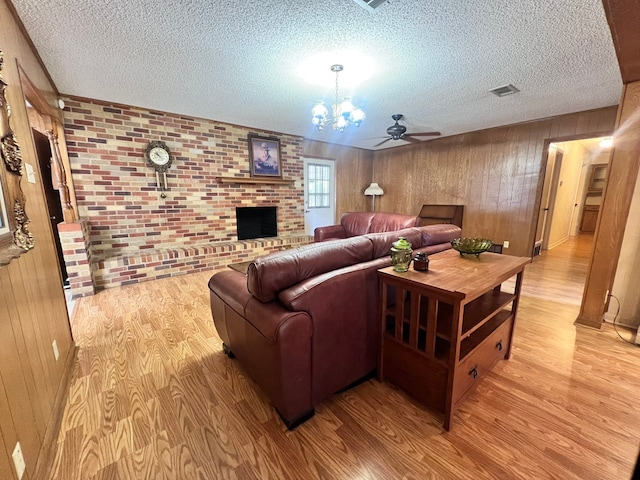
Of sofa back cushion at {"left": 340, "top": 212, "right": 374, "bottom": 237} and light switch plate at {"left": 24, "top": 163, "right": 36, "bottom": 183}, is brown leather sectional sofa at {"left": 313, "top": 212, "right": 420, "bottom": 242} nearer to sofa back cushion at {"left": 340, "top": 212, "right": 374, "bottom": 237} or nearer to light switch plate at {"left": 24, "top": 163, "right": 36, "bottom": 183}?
sofa back cushion at {"left": 340, "top": 212, "right": 374, "bottom": 237}

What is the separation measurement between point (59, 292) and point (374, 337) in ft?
7.15

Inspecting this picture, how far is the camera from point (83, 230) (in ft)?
9.54

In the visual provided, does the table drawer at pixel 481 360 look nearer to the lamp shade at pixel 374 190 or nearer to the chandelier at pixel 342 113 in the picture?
the chandelier at pixel 342 113

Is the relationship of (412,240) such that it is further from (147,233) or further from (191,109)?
(147,233)

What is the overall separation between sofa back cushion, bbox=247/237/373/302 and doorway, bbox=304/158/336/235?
3.96m

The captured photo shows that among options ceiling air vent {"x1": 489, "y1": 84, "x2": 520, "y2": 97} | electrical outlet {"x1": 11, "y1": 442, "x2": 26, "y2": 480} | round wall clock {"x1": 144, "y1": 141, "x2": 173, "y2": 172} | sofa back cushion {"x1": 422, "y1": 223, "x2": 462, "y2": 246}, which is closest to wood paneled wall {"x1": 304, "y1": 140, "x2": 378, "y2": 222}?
round wall clock {"x1": 144, "y1": 141, "x2": 173, "y2": 172}

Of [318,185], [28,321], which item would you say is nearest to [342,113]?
[28,321]

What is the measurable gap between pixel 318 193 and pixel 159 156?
9.87 feet

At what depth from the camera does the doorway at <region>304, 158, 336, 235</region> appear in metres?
5.42

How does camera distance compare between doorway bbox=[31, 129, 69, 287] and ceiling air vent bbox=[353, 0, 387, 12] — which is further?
doorway bbox=[31, 129, 69, 287]

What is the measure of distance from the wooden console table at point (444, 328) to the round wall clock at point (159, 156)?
3495 mm

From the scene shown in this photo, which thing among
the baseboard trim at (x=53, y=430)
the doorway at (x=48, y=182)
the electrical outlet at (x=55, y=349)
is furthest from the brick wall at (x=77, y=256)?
the electrical outlet at (x=55, y=349)

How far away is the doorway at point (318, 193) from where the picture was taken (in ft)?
17.8

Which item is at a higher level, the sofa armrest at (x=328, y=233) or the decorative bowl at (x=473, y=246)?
the decorative bowl at (x=473, y=246)
